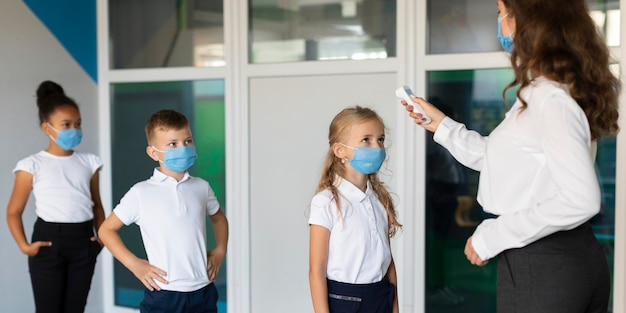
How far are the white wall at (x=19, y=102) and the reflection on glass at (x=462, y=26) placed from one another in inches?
90.9

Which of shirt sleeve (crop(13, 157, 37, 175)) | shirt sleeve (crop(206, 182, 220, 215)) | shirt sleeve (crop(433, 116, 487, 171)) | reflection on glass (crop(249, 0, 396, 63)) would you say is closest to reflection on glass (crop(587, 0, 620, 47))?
reflection on glass (crop(249, 0, 396, 63))

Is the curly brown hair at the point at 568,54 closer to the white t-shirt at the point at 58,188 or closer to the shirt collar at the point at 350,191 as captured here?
the shirt collar at the point at 350,191

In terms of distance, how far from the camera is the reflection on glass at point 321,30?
12.4 ft

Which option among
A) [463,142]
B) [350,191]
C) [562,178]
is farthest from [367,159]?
[562,178]

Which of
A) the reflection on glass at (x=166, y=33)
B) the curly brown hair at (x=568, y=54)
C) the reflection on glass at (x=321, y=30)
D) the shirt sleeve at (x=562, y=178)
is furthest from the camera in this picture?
the reflection on glass at (x=166, y=33)

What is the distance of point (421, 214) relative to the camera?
12.2ft

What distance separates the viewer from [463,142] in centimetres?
206

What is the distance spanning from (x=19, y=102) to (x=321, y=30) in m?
1.79

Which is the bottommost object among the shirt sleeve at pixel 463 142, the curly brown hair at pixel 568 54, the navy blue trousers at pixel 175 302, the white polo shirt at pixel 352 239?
the navy blue trousers at pixel 175 302

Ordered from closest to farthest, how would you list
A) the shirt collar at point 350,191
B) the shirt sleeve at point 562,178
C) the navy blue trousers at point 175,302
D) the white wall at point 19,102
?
the shirt sleeve at point 562,178 < the shirt collar at point 350,191 < the navy blue trousers at point 175,302 < the white wall at point 19,102

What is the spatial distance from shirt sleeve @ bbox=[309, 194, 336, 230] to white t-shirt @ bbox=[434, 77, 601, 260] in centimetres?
64

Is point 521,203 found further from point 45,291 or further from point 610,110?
point 45,291

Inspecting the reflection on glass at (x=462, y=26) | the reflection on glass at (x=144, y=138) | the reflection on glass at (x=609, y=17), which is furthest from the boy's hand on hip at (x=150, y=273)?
the reflection on glass at (x=609, y=17)

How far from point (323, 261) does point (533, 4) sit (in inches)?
41.1
